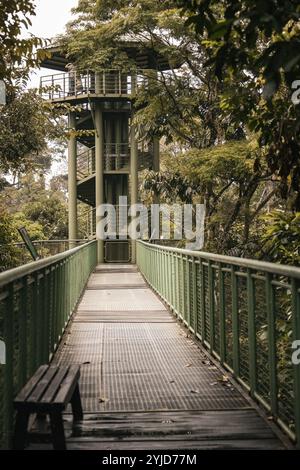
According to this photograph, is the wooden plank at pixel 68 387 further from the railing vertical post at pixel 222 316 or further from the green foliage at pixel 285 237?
the green foliage at pixel 285 237

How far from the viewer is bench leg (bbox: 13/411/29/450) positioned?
3.68 m

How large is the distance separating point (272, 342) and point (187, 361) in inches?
109

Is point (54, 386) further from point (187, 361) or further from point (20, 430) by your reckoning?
point (187, 361)

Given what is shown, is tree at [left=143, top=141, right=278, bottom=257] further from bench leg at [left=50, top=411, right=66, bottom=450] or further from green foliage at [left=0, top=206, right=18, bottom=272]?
bench leg at [left=50, top=411, right=66, bottom=450]

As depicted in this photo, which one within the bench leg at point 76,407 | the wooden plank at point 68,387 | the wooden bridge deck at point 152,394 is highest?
the wooden plank at point 68,387

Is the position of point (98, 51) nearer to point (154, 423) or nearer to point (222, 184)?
point (222, 184)

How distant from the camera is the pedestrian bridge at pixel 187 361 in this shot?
418cm

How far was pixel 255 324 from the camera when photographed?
5.13 m

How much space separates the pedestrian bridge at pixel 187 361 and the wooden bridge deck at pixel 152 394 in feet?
0.04

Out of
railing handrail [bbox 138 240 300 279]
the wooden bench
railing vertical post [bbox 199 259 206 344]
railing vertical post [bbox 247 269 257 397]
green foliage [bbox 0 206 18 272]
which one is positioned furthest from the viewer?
green foliage [bbox 0 206 18 272]

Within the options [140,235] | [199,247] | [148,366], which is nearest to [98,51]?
[199,247]

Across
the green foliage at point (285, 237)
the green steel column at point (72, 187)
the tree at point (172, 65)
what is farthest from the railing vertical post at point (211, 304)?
the green steel column at point (72, 187)

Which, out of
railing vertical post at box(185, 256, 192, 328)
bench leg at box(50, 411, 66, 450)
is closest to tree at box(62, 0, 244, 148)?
railing vertical post at box(185, 256, 192, 328)

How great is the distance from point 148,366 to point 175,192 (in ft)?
38.8
